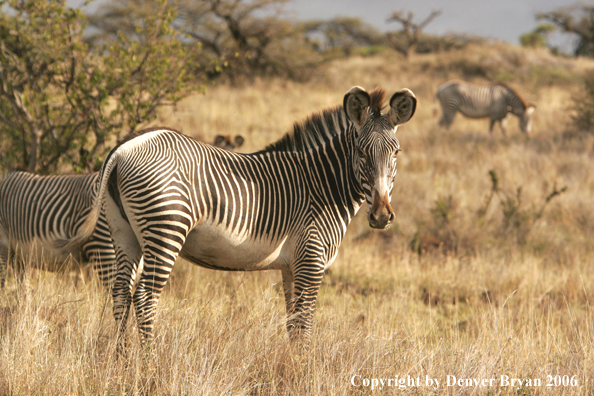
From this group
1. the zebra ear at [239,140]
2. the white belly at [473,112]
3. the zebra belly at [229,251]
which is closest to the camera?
the zebra belly at [229,251]

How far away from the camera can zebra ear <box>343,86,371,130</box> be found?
3.61 metres

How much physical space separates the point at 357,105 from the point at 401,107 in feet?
1.05

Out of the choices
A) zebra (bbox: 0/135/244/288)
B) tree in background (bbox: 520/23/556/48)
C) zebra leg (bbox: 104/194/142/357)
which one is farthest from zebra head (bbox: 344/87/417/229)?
tree in background (bbox: 520/23/556/48)

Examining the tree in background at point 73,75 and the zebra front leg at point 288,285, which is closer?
the zebra front leg at point 288,285

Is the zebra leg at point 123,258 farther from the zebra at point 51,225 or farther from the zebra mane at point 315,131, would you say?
the zebra mane at point 315,131

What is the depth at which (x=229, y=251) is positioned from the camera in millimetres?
3582

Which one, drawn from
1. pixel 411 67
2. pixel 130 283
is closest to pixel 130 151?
pixel 130 283

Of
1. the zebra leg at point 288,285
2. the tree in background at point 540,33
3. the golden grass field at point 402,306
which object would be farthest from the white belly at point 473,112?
the tree in background at point 540,33

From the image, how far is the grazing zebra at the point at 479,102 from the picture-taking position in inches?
675

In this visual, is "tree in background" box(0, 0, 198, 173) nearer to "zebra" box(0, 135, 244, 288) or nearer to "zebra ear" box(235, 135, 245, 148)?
"zebra ear" box(235, 135, 245, 148)

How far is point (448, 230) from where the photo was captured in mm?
8094

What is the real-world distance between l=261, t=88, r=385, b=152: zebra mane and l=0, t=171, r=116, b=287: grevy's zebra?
6.18 ft

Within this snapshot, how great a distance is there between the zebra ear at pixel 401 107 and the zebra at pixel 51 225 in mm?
2758

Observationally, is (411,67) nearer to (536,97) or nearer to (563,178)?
(536,97)
